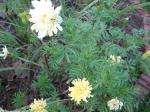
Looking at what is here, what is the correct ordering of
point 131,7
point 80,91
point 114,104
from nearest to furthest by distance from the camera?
point 80,91, point 114,104, point 131,7

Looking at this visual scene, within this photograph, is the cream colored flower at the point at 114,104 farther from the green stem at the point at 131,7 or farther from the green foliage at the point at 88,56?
the green stem at the point at 131,7

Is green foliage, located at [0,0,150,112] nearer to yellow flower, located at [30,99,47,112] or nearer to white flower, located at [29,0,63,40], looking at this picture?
yellow flower, located at [30,99,47,112]

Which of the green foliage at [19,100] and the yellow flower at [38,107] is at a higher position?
the green foliage at [19,100]

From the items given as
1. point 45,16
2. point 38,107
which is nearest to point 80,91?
point 38,107

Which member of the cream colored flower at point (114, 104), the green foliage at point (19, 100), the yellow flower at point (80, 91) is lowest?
the cream colored flower at point (114, 104)

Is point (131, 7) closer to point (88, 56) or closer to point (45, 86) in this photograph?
point (88, 56)

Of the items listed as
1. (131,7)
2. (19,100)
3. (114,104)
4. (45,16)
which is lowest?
(114,104)

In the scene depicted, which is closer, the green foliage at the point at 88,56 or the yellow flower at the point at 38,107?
the yellow flower at the point at 38,107

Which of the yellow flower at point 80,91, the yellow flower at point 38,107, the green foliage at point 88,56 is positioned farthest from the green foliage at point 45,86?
the yellow flower at point 80,91

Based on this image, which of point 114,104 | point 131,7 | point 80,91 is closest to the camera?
point 80,91

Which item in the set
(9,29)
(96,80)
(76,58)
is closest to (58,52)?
(76,58)

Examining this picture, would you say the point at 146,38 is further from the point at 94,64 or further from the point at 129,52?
the point at 94,64

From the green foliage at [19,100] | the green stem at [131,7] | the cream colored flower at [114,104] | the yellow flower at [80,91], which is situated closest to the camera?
the yellow flower at [80,91]

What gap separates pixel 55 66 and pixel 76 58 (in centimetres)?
19
